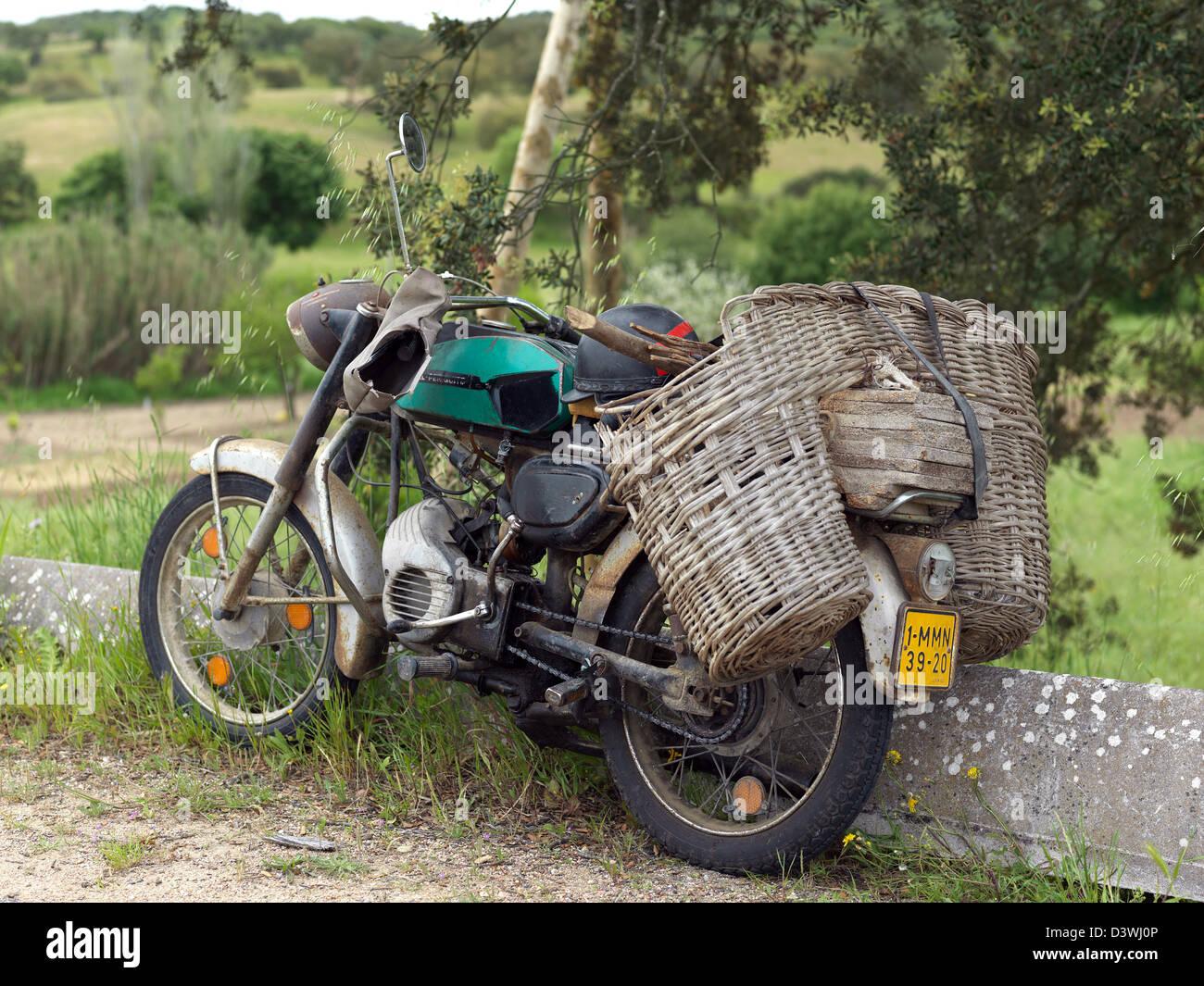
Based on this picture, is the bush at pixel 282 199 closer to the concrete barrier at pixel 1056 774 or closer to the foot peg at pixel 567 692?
the foot peg at pixel 567 692

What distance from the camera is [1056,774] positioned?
322cm

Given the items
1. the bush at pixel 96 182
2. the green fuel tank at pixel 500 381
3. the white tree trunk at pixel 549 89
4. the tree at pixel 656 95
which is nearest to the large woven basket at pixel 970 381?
the green fuel tank at pixel 500 381

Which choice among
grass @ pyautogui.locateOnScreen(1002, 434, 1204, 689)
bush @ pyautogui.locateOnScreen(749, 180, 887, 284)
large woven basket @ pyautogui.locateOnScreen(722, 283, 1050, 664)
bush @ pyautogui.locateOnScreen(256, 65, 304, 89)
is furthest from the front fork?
bush @ pyautogui.locateOnScreen(256, 65, 304, 89)

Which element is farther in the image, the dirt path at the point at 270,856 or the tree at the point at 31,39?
the tree at the point at 31,39

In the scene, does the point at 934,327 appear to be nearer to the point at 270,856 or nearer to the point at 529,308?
the point at 529,308

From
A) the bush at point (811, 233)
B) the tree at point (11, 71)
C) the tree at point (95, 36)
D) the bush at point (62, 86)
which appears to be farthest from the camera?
the tree at point (95, 36)

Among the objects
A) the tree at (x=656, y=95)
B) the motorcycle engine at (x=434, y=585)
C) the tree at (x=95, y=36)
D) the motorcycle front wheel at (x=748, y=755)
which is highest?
the tree at (x=95, y=36)

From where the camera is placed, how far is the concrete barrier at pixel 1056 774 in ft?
10.00

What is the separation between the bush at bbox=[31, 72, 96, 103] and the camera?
28484 millimetres

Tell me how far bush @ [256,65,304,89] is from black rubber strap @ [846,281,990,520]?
26482 millimetres

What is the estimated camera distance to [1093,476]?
276 inches

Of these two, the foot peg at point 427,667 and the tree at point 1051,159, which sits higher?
the tree at point 1051,159

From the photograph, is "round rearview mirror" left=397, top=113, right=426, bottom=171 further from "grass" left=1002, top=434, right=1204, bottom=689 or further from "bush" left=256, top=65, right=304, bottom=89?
"bush" left=256, top=65, right=304, bottom=89
